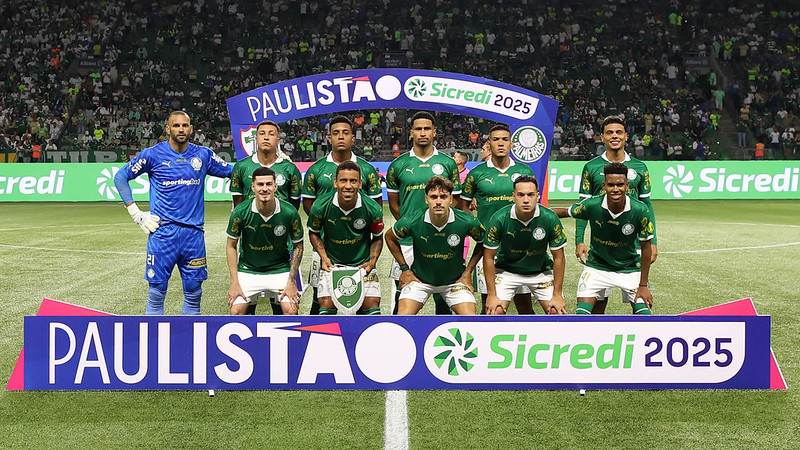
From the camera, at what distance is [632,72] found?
34.1 meters

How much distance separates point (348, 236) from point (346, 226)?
90 millimetres

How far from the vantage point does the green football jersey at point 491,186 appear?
7.65 meters

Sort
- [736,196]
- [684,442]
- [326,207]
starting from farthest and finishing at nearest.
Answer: [736,196]
[326,207]
[684,442]

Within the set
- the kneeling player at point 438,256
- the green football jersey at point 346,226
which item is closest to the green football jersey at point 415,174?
the green football jersey at point 346,226

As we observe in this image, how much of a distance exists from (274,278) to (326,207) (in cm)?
76

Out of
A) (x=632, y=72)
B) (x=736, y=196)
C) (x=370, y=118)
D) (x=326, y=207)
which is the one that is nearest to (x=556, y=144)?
(x=736, y=196)

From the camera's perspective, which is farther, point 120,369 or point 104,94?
point 104,94

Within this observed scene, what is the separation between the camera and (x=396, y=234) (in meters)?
6.57

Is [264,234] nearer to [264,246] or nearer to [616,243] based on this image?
[264,246]

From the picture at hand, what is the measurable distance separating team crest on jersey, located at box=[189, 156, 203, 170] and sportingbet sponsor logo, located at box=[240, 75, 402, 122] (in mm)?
3225

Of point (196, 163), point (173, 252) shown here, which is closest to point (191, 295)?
point (173, 252)

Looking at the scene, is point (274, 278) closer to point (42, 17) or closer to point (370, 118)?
point (370, 118)

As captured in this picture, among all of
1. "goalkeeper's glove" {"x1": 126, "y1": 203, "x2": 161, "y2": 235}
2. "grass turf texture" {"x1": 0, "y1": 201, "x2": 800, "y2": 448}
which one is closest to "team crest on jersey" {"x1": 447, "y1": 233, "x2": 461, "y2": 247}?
"grass turf texture" {"x1": 0, "y1": 201, "x2": 800, "y2": 448}

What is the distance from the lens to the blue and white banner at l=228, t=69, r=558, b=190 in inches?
408
